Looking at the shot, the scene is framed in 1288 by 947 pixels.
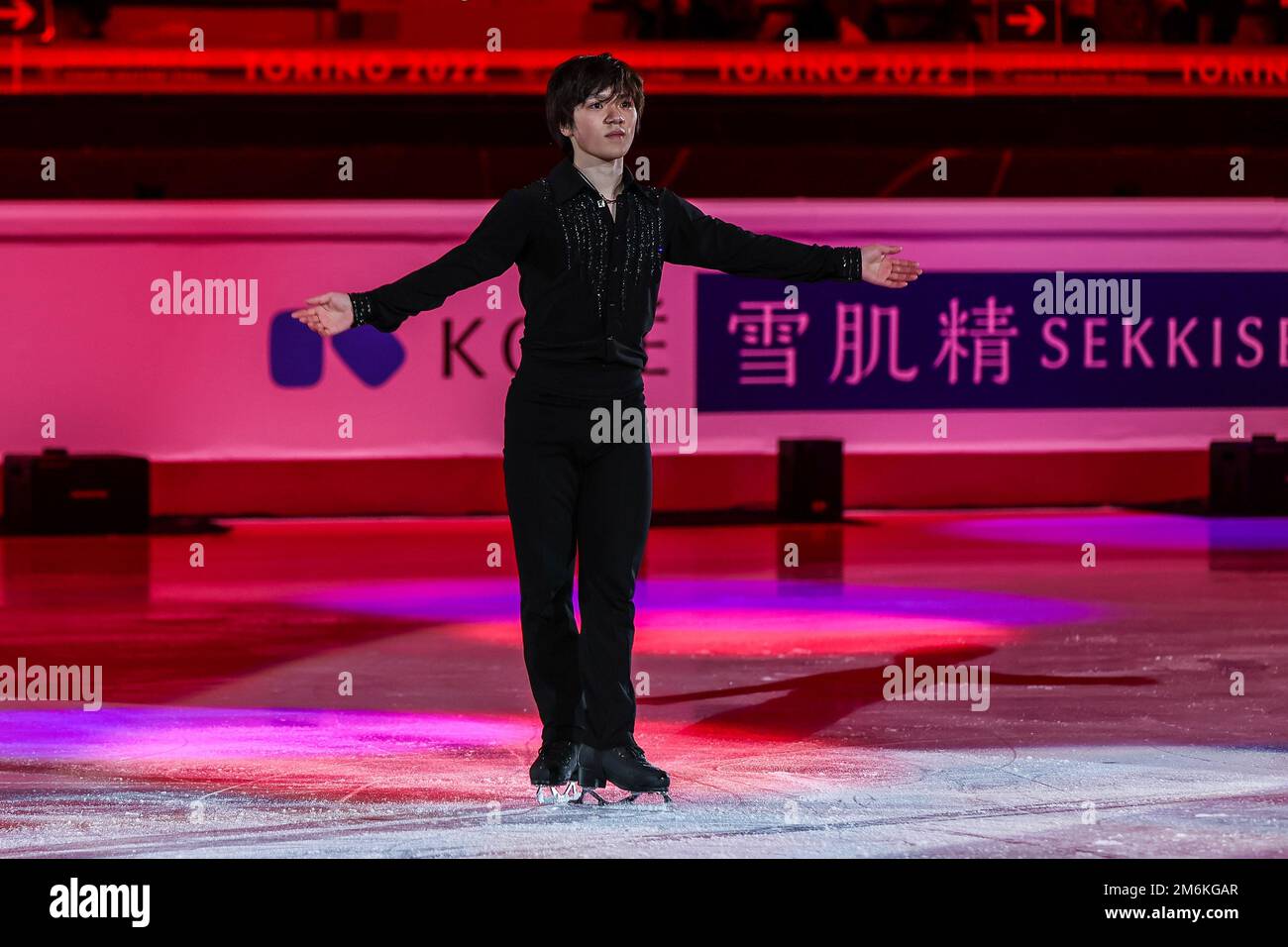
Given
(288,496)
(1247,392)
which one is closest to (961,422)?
(1247,392)

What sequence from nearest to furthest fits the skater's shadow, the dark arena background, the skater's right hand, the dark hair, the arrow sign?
1. the skater's right hand
2. the dark hair
3. the skater's shadow
4. the dark arena background
5. the arrow sign

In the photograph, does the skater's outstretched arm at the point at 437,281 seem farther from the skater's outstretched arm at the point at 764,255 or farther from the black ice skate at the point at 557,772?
the black ice skate at the point at 557,772

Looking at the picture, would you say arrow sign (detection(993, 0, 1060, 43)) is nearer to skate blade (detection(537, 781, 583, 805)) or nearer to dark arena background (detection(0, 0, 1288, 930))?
dark arena background (detection(0, 0, 1288, 930))

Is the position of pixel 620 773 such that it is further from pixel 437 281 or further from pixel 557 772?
pixel 437 281

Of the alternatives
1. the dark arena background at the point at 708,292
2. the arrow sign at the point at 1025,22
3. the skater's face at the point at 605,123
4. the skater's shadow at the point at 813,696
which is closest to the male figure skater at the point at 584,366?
the skater's face at the point at 605,123

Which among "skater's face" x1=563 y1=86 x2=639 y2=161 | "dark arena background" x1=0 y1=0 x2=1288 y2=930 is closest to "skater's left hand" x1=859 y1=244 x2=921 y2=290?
"skater's face" x1=563 y1=86 x2=639 y2=161

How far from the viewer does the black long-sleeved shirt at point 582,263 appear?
13.4 ft

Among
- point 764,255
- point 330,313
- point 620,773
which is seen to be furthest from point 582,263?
point 620,773

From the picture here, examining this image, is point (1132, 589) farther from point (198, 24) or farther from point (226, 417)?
point (198, 24)

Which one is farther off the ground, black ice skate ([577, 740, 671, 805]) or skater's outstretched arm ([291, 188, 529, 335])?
skater's outstretched arm ([291, 188, 529, 335])

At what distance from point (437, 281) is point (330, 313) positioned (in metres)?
0.26

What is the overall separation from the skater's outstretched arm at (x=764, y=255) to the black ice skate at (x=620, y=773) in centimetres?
110

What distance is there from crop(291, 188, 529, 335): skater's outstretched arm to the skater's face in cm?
19

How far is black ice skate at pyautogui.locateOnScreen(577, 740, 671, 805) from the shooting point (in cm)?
418
